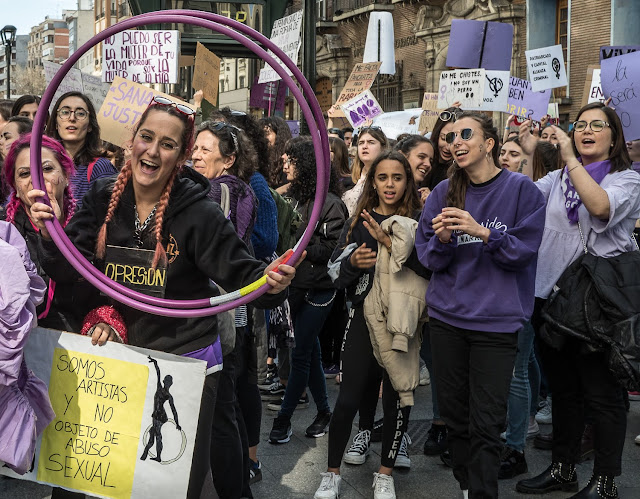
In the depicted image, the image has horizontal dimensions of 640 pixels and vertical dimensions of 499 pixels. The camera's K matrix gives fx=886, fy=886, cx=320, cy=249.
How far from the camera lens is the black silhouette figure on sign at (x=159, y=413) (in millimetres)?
3186

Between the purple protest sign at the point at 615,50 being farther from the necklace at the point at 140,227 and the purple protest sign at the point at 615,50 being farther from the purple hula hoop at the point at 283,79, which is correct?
the necklace at the point at 140,227

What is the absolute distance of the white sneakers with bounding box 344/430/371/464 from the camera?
529 centimetres

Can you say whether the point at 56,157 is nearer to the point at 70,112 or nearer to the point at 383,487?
the point at 70,112

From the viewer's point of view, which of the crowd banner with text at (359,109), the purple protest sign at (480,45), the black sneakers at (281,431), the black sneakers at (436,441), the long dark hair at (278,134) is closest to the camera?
the black sneakers at (436,441)

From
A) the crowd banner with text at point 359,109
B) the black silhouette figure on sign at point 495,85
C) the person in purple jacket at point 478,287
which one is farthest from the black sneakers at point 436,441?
the crowd banner with text at point 359,109

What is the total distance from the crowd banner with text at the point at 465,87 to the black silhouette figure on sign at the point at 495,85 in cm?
21

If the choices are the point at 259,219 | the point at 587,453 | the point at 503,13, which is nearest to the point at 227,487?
the point at 259,219

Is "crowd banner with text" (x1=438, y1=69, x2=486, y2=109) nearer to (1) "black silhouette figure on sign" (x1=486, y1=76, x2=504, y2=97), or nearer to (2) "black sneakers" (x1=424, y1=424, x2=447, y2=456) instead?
(1) "black silhouette figure on sign" (x1=486, y1=76, x2=504, y2=97)

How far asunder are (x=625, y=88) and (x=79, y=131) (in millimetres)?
3391

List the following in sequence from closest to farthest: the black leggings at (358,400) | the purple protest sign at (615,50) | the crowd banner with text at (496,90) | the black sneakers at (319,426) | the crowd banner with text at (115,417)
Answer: the crowd banner with text at (115,417), the black leggings at (358,400), the black sneakers at (319,426), the purple protest sign at (615,50), the crowd banner with text at (496,90)

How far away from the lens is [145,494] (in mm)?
3217

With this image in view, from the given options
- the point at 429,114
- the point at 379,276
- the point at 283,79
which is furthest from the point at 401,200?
the point at 429,114

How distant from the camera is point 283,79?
3.14m

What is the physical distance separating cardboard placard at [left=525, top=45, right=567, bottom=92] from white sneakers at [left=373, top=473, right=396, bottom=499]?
598 centimetres
